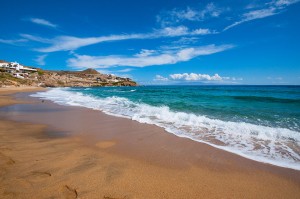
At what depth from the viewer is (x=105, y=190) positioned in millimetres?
2896

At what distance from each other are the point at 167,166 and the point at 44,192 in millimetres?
2272

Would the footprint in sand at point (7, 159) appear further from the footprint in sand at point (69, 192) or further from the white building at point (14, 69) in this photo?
the white building at point (14, 69)

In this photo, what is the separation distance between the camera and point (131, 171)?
363cm

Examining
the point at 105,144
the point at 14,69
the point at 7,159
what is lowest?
the point at 105,144

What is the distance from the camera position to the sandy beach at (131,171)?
2900 millimetres

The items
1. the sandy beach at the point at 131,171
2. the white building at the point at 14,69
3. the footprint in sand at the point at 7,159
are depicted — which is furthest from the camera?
the white building at the point at 14,69

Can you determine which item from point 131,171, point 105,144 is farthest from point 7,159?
point 131,171

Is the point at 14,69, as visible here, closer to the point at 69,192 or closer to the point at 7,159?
the point at 7,159

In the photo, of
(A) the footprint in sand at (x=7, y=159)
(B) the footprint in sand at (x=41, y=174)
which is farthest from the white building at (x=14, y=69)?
(B) the footprint in sand at (x=41, y=174)

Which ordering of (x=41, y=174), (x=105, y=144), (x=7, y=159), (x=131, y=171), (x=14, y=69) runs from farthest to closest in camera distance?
(x=14, y=69) → (x=105, y=144) → (x=7, y=159) → (x=131, y=171) → (x=41, y=174)

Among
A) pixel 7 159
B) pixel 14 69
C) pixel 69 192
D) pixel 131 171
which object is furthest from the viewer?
pixel 14 69

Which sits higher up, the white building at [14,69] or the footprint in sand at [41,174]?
the white building at [14,69]

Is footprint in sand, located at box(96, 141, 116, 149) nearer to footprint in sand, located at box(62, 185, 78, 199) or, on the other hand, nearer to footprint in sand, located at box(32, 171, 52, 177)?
footprint in sand, located at box(32, 171, 52, 177)

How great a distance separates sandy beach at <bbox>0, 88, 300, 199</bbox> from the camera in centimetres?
290
